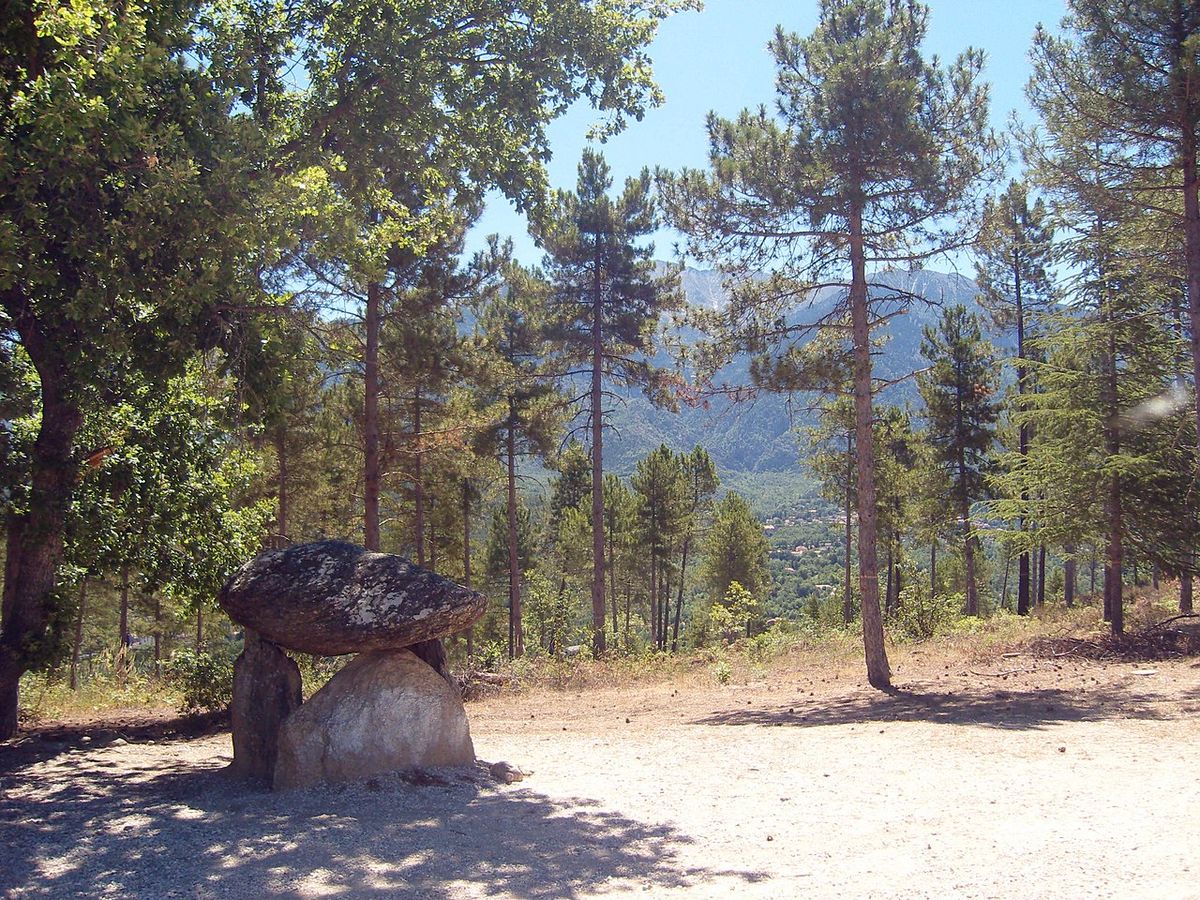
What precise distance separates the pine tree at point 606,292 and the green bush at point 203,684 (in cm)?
1012

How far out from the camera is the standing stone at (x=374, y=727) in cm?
791

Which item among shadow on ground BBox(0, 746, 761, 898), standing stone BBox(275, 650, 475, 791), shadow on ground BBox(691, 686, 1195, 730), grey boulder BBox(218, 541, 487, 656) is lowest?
shadow on ground BBox(691, 686, 1195, 730)

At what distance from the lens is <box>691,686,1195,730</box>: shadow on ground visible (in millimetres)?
10805

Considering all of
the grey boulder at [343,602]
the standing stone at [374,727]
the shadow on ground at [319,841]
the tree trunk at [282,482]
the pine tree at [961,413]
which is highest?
the pine tree at [961,413]

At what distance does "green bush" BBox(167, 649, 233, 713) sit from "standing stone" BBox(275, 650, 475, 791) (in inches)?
181

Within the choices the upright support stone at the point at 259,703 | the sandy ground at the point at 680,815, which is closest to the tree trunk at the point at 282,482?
the sandy ground at the point at 680,815

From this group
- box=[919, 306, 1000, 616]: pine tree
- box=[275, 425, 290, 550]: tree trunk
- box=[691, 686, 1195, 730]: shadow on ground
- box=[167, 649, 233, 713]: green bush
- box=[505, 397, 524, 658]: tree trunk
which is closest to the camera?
box=[691, 686, 1195, 730]: shadow on ground

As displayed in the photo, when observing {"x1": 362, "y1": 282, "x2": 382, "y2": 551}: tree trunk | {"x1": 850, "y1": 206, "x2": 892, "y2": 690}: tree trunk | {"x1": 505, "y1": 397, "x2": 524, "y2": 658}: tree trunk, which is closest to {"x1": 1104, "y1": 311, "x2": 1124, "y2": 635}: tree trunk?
{"x1": 850, "y1": 206, "x2": 892, "y2": 690}: tree trunk

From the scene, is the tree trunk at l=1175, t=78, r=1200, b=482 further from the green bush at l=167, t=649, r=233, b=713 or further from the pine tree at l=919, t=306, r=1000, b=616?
the pine tree at l=919, t=306, r=1000, b=616

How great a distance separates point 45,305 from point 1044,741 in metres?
10.7

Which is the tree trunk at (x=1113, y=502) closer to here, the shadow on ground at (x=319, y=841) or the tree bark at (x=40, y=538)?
the shadow on ground at (x=319, y=841)

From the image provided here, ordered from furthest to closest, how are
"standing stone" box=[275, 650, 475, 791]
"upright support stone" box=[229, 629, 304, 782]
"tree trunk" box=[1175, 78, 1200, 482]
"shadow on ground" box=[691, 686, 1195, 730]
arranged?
"tree trunk" box=[1175, 78, 1200, 482], "shadow on ground" box=[691, 686, 1195, 730], "upright support stone" box=[229, 629, 304, 782], "standing stone" box=[275, 650, 475, 791]

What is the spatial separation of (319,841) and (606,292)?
16.6 meters

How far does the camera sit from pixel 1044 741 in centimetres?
→ 938
